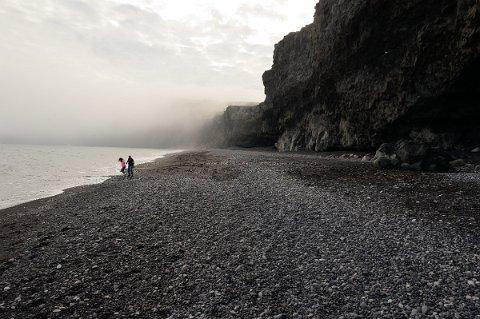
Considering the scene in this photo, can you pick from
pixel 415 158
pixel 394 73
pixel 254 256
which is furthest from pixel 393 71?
pixel 254 256

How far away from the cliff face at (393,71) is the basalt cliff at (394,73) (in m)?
0.10

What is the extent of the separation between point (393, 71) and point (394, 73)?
1.05 ft

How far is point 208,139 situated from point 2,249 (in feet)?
489

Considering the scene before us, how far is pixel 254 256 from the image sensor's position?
12.1 m

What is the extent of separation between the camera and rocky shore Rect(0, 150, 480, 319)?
8.94 metres

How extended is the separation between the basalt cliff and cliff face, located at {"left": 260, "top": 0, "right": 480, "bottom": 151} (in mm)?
104

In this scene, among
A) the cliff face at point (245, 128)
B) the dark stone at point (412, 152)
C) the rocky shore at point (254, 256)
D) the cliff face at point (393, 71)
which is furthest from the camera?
the cliff face at point (245, 128)

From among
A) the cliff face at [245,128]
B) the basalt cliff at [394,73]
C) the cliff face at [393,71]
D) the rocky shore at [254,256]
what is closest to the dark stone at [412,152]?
the rocky shore at [254,256]

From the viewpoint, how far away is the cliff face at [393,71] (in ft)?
107

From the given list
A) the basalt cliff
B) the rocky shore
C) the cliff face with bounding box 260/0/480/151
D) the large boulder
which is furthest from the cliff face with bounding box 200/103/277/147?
the rocky shore

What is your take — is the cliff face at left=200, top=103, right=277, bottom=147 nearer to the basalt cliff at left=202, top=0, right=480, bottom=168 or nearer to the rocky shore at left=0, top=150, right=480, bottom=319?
the basalt cliff at left=202, top=0, right=480, bottom=168

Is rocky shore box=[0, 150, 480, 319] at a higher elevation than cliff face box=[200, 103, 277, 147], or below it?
below

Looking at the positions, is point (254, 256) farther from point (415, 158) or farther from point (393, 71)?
point (393, 71)

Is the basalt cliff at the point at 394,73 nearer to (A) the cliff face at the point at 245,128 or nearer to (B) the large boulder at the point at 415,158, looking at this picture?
(B) the large boulder at the point at 415,158
